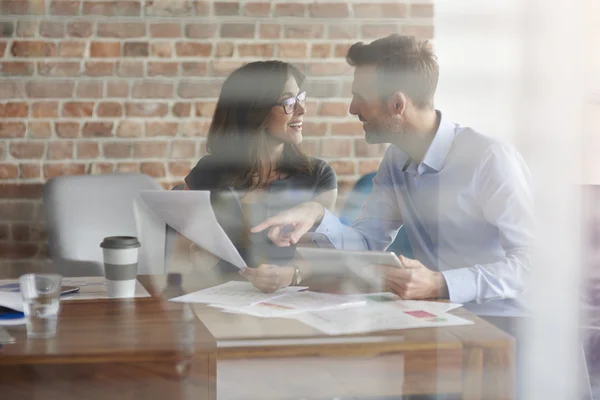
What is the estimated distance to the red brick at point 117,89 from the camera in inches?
50.5

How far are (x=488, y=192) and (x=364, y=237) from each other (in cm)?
25

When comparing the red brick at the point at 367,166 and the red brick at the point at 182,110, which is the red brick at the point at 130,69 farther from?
the red brick at the point at 367,166

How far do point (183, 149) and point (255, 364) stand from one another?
2.52 ft

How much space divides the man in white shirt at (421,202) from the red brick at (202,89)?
28 centimetres

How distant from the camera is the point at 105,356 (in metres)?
0.67

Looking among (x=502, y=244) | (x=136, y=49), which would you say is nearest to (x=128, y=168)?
(x=136, y=49)

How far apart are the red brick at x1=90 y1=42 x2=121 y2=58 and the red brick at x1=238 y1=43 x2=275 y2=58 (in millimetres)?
227

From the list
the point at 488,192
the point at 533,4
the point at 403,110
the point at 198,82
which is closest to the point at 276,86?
the point at 198,82

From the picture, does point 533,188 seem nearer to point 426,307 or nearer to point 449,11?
point 449,11

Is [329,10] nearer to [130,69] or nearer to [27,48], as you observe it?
[130,69]

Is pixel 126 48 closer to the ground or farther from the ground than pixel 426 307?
farther from the ground

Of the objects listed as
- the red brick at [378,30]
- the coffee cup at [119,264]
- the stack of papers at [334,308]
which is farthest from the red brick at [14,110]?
the red brick at [378,30]

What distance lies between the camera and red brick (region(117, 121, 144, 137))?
1306 millimetres

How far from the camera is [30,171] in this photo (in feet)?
4.17
